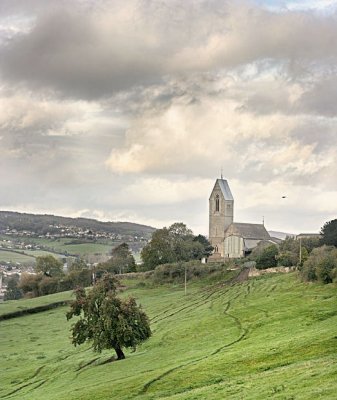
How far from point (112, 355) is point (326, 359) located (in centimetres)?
3152

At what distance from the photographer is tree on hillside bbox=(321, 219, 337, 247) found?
119m

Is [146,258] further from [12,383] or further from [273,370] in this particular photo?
[273,370]

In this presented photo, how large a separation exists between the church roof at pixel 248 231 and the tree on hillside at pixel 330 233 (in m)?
54.6

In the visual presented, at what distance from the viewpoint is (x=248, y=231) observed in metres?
185

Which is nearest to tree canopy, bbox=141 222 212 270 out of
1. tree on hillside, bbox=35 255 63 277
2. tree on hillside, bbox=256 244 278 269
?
tree on hillside, bbox=35 255 63 277

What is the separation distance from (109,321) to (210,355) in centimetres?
1432

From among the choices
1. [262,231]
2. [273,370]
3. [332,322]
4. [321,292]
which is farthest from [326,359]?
[262,231]

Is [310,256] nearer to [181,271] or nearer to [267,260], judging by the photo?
[267,260]

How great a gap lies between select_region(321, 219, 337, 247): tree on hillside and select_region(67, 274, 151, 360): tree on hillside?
203 ft


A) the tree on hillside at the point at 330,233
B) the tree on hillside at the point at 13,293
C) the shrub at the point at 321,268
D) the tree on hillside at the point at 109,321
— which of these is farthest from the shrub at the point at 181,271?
the tree on hillside at the point at 109,321

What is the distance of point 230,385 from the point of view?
3797 centimetres

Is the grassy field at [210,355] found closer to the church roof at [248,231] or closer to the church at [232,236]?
the church at [232,236]

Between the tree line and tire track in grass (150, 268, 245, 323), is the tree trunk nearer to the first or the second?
tire track in grass (150, 268, 245, 323)

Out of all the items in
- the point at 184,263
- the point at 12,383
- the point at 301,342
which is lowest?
the point at 12,383
